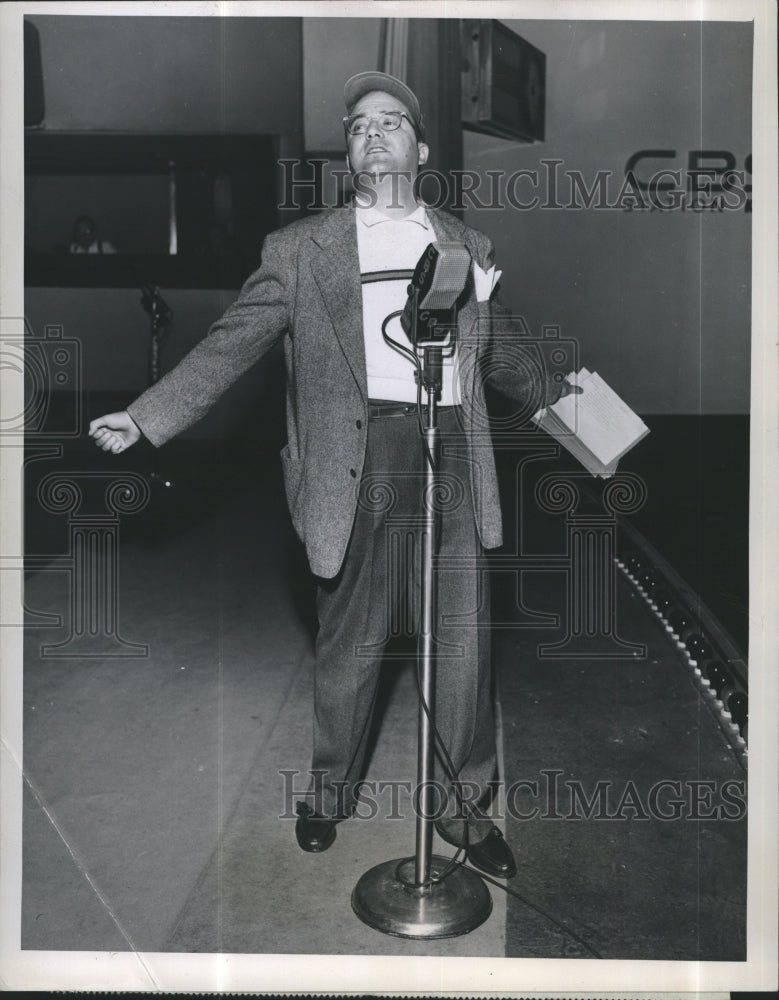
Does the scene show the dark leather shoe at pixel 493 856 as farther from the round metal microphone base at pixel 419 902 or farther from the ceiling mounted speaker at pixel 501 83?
the ceiling mounted speaker at pixel 501 83

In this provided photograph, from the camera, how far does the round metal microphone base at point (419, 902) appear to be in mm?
2186

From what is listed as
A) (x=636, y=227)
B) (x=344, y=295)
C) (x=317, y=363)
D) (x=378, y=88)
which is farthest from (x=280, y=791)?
(x=636, y=227)

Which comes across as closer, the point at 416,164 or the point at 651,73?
the point at 416,164

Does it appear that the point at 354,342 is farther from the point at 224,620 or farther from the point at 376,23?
the point at 376,23

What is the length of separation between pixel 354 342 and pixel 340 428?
19cm

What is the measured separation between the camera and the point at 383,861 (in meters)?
2.49

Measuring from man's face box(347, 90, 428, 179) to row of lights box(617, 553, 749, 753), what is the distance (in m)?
1.85

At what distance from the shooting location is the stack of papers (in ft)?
7.82

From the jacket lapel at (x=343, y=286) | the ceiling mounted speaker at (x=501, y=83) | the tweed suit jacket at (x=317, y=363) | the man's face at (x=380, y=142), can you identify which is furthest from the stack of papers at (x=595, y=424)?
the ceiling mounted speaker at (x=501, y=83)

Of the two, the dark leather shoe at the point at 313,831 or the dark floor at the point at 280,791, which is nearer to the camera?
the dark floor at the point at 280,791

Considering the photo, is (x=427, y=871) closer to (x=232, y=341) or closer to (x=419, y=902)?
(x=419, y=902)

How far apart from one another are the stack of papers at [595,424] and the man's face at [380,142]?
2.07 feet

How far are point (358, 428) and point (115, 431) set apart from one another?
518mm

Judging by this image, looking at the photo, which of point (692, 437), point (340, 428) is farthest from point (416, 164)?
point (692, 437)
